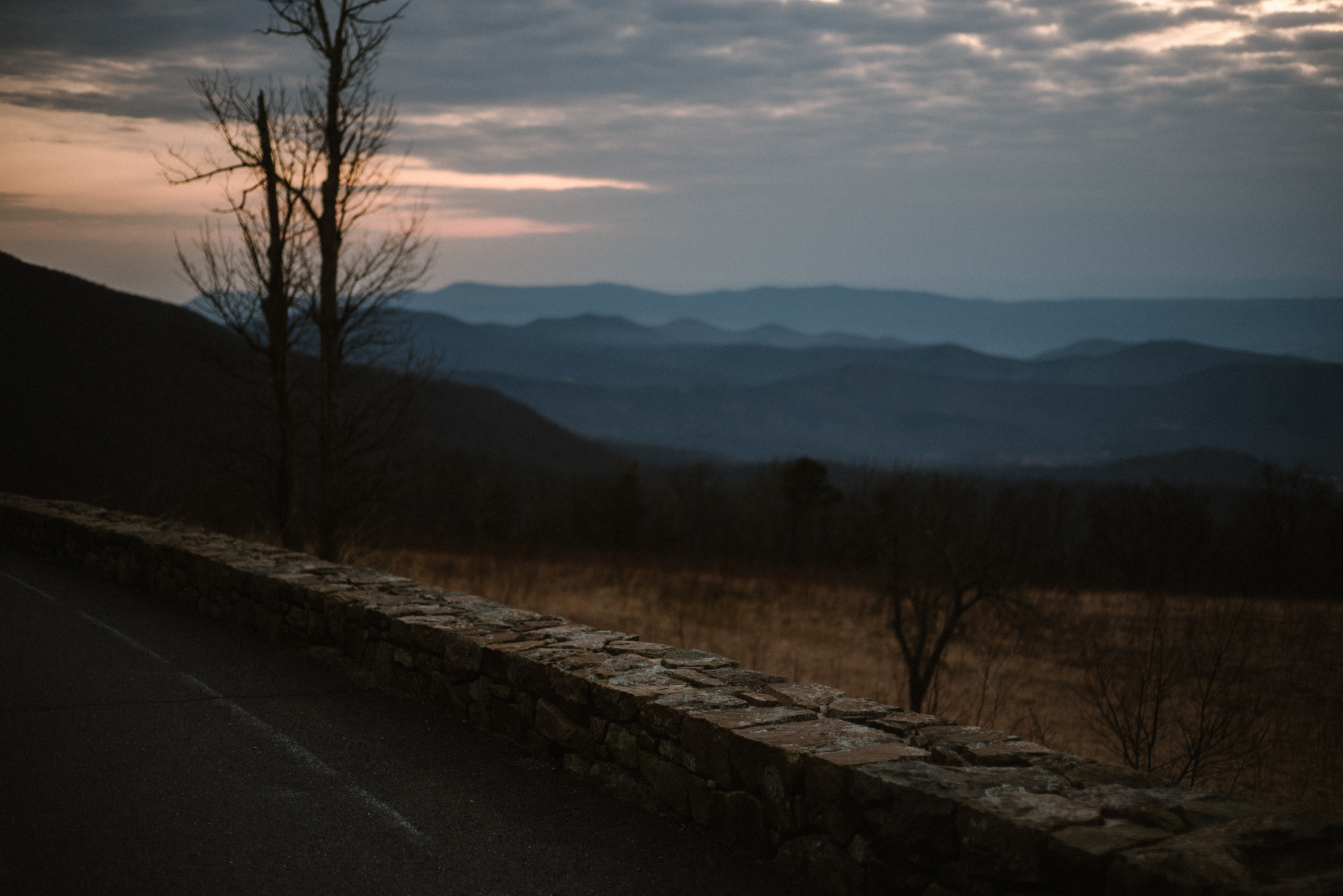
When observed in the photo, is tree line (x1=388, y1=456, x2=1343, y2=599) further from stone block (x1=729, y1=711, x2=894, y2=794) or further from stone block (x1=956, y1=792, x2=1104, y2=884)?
stone block (x1=956, y1=792, x2=1104, y2=884)

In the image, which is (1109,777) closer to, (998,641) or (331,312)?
(331,312)

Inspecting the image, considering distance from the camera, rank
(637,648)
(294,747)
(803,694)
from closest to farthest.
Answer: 1. (803,694)
2. (294,747)
3. (637,648)

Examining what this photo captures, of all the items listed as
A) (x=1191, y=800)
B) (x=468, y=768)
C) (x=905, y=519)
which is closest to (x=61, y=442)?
(x=905, y=519)

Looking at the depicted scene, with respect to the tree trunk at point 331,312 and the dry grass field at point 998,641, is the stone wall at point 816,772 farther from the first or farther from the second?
the tree trunk at point 331,312

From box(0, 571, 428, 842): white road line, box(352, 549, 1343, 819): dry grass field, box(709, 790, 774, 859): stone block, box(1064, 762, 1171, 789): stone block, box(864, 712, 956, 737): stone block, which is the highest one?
box(1064, 762, 1171, 789): stone block

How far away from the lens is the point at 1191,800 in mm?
3400

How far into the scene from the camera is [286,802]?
15.8ft

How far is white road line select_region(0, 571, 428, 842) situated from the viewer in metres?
4.65

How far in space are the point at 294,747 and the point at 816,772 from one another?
3.54 m

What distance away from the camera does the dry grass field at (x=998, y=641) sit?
13.0 m

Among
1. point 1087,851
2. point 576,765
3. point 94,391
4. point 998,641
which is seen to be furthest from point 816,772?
point 94,391

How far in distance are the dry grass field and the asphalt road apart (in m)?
5.59

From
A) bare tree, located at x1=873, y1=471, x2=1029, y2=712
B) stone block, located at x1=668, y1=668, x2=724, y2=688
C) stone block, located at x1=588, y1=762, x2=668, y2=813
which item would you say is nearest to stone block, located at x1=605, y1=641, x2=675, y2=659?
stone block, located at x1=668, y1=668, x2=724, y2=688

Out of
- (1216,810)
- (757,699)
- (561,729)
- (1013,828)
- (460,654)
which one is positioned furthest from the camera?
(460,654)
